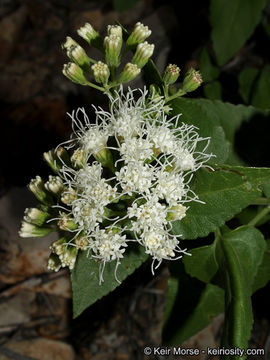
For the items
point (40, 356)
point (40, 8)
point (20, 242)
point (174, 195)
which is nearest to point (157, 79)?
point (174, 195)

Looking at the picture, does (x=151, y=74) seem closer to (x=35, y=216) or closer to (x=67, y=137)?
(x=35, y=216)

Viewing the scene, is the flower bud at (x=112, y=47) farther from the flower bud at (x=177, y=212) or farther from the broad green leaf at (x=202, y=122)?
the flower bud at (x=177, y=212)

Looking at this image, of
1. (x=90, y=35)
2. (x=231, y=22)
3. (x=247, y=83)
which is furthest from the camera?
(x=247, y=83)

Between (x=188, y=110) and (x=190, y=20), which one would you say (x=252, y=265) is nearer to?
(x=188, y=110)

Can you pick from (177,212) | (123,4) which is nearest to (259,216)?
(177,212)

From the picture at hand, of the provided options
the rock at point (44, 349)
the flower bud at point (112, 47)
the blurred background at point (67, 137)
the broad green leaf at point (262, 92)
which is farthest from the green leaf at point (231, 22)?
the rock at point (44, 349)

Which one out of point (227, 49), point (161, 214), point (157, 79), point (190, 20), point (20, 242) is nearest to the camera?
point (161, 214)

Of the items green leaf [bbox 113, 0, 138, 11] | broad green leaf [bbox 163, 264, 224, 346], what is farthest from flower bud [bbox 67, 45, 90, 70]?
green leaf [bbox 113, 0, 138, 11]
